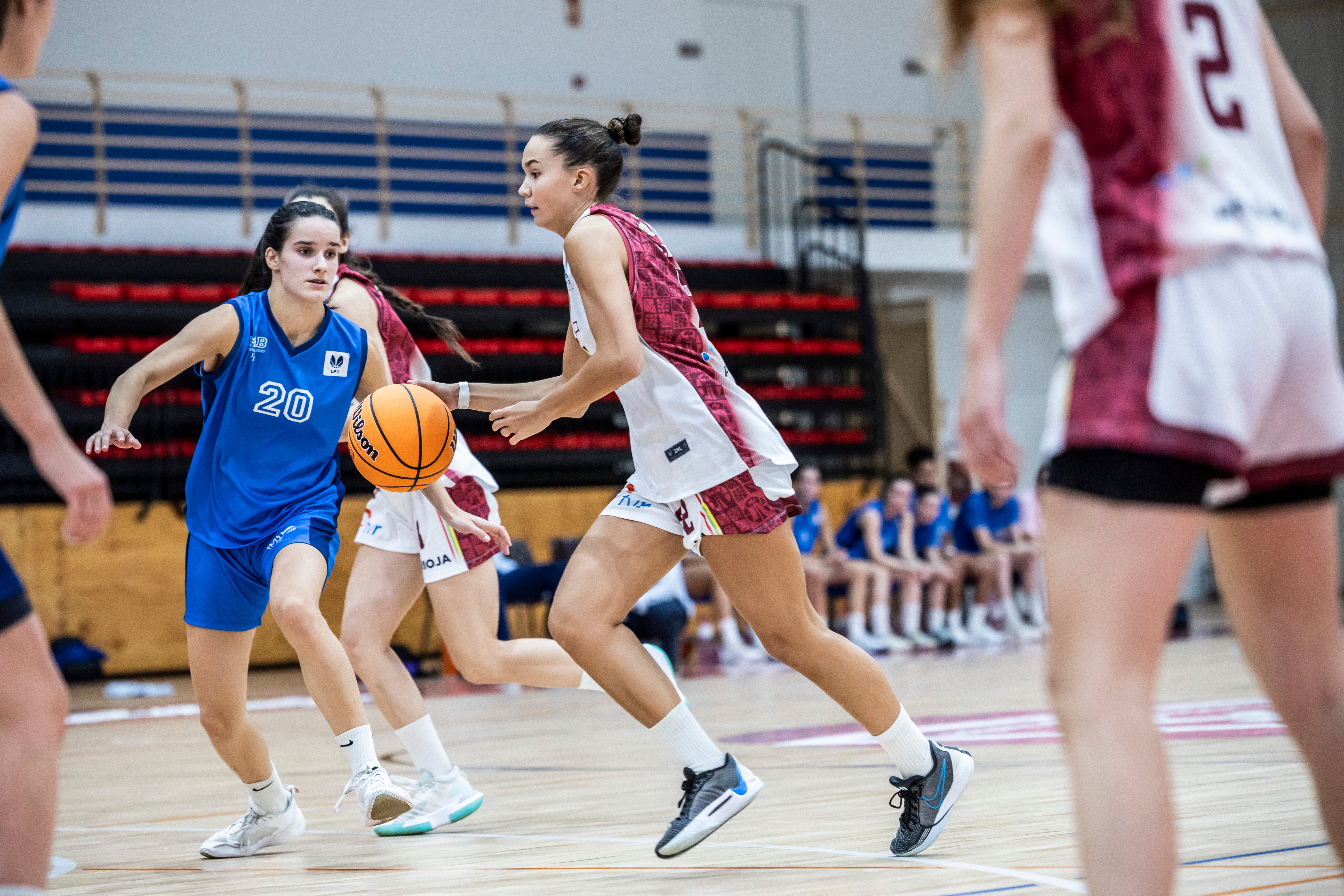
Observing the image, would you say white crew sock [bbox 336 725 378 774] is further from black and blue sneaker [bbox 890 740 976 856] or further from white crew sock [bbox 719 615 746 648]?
white crew sock [bbox 719 615 746 648]

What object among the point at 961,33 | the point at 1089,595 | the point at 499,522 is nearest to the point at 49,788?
the point at 1089,595

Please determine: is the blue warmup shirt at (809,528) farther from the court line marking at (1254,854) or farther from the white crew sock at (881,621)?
the court line marking at (1254,854)

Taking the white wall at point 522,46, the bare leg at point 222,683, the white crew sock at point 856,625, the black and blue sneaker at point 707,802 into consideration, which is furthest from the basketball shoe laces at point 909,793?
the white wall at point 522,46

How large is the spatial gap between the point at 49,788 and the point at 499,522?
229 centimetres

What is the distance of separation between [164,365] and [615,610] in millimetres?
1327

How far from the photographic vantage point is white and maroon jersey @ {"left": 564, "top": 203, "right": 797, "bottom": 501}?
3.30 metres

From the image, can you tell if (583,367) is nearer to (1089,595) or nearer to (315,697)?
(315,697)

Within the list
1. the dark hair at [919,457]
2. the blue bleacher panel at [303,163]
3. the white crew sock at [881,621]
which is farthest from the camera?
the blue bleacher panel at [303,163]

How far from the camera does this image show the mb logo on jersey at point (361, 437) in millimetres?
3637

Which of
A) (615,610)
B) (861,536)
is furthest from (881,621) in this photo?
(615,610)

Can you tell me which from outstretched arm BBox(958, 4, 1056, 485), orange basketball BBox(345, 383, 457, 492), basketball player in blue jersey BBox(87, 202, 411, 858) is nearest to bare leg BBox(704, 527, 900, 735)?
orange basketball BBox(345, 383, 457, 492)

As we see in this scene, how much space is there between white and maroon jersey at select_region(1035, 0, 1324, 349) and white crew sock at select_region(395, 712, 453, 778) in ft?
9.04

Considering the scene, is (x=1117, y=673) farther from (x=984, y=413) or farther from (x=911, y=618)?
(x=911, y=618)

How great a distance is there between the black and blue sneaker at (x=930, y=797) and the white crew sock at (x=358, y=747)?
4.61 ft
